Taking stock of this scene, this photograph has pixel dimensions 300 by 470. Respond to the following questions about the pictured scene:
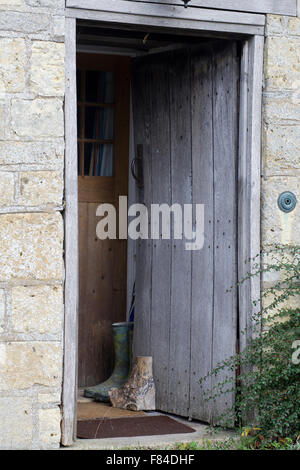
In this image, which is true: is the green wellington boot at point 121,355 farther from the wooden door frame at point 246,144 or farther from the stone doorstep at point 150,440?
the wooden door frame at point 246,144

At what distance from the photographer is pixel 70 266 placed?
4.44 meters

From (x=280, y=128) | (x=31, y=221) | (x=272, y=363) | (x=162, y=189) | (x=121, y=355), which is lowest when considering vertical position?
(x=121, y=355)

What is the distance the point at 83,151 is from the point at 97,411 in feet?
7.22

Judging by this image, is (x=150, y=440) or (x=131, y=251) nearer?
(x=150, y=440)

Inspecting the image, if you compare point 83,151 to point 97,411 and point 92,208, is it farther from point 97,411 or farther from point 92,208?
point 97,411

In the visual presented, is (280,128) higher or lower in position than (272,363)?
higher

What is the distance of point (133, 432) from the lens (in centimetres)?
486

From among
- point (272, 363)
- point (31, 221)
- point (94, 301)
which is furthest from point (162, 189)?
point (272, 363)

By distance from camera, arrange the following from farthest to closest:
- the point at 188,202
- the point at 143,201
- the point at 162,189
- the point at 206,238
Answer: the point at 143,201 → the point at 162,189 → the point at 188,202 → the point at 206,238

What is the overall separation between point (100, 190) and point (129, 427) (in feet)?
7.11

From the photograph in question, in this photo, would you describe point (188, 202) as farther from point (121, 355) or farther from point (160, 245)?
point (121, 355)

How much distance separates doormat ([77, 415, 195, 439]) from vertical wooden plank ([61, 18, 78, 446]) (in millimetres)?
365

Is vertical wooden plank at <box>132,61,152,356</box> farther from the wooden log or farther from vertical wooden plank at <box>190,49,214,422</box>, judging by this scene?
vertical wooden plank at <box>190,49,214,422</box>

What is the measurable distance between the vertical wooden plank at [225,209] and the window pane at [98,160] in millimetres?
1517
